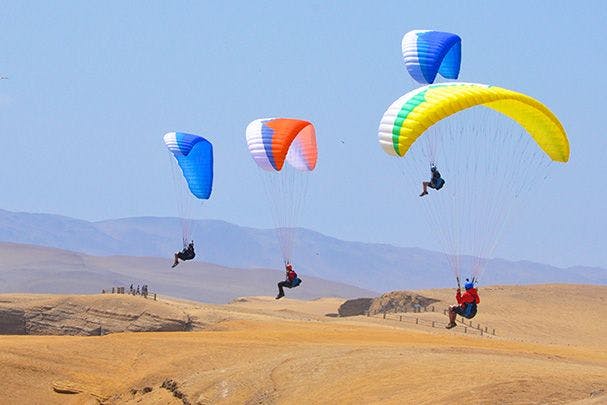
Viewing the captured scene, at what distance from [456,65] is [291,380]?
16686mm

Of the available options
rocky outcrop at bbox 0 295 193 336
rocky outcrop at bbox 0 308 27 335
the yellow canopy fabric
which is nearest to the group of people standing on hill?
the yellow canopy fabric

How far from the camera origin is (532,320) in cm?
7025

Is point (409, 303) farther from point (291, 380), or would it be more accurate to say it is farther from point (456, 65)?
point (291, 380)

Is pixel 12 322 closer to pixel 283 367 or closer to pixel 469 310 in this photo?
pixel 283 367

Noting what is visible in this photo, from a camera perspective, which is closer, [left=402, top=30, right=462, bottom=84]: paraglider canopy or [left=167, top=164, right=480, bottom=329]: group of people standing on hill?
[left=167, top=164, right=480, bottom=329]: group of people standing on hill

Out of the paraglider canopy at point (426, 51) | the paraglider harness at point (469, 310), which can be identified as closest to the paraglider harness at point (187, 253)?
the paraglider canopy at point (426, 51)

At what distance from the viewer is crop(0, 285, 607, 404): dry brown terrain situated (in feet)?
87.8

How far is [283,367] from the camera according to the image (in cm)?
3225

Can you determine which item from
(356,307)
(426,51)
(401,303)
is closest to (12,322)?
(426,51)

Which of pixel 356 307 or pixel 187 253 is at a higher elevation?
pixel 356 307

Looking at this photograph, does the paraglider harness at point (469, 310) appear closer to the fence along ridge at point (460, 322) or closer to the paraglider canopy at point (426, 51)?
the paraglider canopy at point (426, 51)

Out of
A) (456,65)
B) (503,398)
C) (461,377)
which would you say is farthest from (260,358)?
(456,65)

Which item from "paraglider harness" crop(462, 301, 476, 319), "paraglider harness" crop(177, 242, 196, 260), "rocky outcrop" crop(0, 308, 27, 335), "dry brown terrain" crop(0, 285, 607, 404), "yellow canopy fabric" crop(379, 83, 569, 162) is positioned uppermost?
"yellow canopy fabric" crop(379, 83, 569, 162)

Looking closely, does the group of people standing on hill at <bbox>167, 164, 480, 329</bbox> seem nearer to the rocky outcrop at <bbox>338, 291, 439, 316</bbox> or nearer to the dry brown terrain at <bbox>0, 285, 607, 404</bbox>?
the dry brown terrain at <bbox>0, 285, 607, 404</bbox>
